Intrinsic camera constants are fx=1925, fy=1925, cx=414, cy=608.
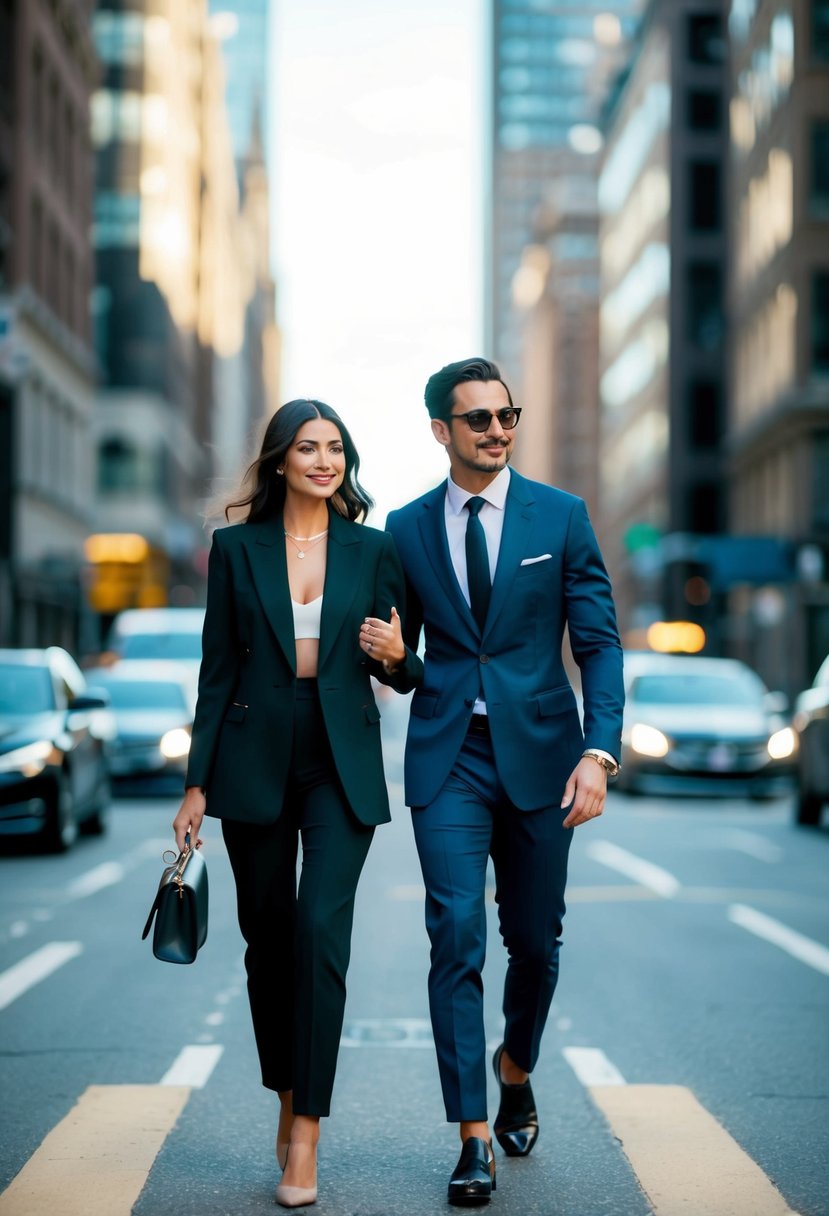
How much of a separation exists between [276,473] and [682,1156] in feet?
7.10

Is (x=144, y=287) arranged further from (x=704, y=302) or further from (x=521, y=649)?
(x=521, y=649)

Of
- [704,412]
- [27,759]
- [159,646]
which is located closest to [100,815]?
[27,759]

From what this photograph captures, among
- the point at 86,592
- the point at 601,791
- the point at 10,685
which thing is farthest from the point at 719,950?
the point at 86,592

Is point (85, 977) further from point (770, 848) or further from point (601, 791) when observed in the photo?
point (770, 848)

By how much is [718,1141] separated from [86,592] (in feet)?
155

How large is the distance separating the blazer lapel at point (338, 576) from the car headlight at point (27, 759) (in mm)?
9393

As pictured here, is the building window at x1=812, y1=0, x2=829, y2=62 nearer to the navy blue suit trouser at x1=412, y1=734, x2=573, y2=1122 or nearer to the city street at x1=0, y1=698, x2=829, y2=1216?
the city street at x1=0, y1=698, x2=829, y2=1216

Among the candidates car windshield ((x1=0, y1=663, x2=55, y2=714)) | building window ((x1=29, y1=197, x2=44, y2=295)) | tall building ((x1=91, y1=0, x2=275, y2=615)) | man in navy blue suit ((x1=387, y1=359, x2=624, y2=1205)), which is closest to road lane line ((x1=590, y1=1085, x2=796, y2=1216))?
man in navy blue suit ((x1=387, y1=359, x2=624, y2=1205))

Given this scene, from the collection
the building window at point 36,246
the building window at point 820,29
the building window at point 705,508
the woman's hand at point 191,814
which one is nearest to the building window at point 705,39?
the building window at point 705,508

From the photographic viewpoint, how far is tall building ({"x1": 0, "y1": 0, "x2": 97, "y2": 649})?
43906 millimetres

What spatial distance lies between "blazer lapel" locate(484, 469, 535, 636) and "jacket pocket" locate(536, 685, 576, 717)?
237 millimetres

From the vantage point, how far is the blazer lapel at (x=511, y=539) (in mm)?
5113

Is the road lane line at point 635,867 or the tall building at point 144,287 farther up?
the tall building at point 144,287

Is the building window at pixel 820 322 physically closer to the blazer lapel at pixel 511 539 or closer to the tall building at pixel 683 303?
the tall building at pixel 683 303
